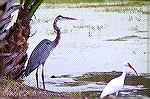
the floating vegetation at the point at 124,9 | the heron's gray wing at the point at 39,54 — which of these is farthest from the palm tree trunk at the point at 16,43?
the floating vegetation at the point at 124,9

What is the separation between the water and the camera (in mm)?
3330

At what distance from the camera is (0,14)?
3080 millimetres

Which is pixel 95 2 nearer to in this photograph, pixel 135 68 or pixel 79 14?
pixel 79 14

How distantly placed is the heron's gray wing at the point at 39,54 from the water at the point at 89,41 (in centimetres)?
12

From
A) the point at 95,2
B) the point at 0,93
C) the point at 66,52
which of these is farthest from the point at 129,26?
the point at 0,93

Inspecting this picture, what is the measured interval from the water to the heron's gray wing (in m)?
0.12

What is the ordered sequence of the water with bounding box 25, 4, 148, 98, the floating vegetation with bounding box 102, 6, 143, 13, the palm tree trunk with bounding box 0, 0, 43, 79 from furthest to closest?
the floating vegetation with bounding box 102, 6, 143, 13 → the water with bounding box 25, 4, 148, 98 → the palm tree trunk with bounding box 0, 0, 43, 79

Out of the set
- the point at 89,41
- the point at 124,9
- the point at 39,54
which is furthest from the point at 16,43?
the point at 124,9

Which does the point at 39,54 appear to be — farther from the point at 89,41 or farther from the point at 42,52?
the point at 89,41

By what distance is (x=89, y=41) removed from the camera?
3477mm

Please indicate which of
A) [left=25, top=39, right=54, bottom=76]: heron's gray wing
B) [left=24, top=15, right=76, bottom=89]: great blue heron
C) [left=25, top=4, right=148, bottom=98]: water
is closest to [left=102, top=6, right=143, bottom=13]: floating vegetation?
[left=25, top=4, right=148, bottom=98]: water

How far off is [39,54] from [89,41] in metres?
0.41

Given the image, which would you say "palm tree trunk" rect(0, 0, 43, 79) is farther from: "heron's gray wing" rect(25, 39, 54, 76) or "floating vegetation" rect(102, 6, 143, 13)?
"floating vegetation" rect(102, 6, 143, 13)

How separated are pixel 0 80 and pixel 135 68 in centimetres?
89
